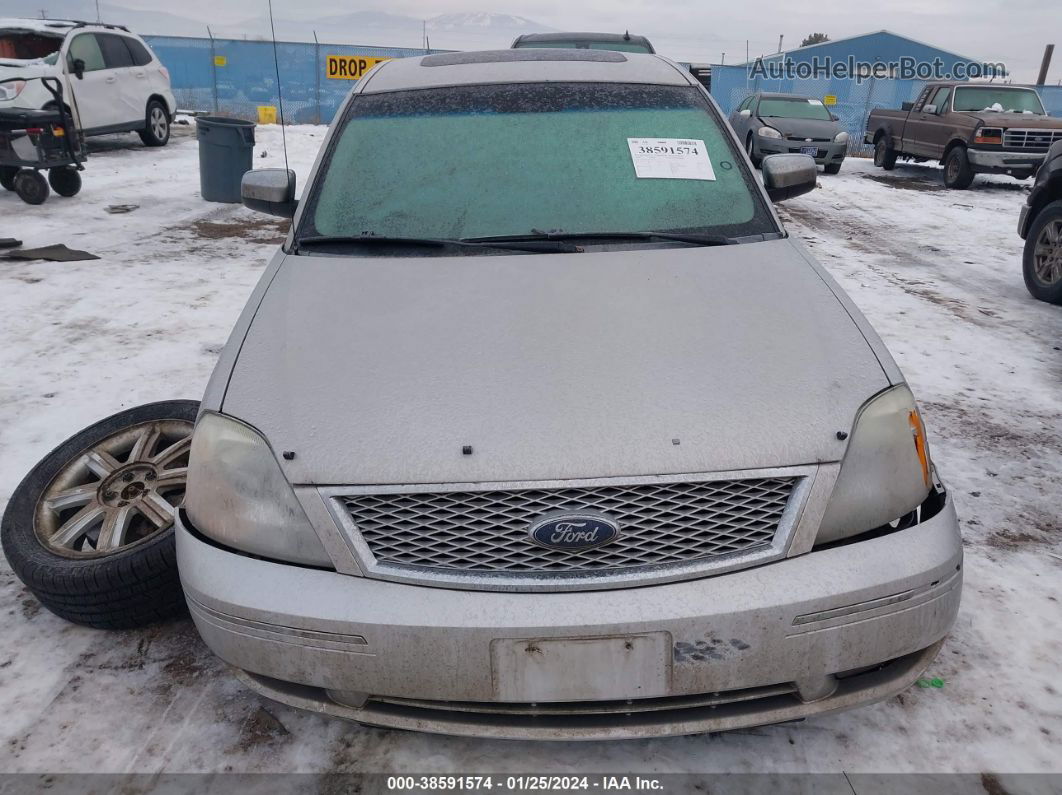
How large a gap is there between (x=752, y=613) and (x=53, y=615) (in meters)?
2.34

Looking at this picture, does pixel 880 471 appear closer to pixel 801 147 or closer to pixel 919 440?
pixel 919 440

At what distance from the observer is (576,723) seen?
190 cm

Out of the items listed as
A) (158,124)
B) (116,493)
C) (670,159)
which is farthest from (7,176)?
(670,159)

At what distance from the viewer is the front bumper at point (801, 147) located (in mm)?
14680

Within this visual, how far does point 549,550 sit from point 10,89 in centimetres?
1191

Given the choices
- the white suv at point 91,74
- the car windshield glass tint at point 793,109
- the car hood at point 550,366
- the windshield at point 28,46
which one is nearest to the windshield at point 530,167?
the car hood at point 550,366

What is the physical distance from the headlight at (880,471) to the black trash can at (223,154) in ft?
28.8

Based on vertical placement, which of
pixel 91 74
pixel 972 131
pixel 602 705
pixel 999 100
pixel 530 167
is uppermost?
pixel 530 167

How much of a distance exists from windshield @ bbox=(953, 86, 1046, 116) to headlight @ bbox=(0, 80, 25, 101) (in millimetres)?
14337

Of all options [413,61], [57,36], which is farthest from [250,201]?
[57,36]

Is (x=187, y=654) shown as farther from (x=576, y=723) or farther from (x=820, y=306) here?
(x=820, y=306)

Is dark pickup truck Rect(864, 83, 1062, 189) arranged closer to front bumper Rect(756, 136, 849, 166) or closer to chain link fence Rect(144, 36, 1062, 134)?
front bumper Rect(756, 136, 849, 166)

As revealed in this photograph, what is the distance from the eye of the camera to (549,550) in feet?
6.12

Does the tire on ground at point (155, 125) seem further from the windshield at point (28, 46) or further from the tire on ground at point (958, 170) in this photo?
the tire on ground at point (958, 170)
